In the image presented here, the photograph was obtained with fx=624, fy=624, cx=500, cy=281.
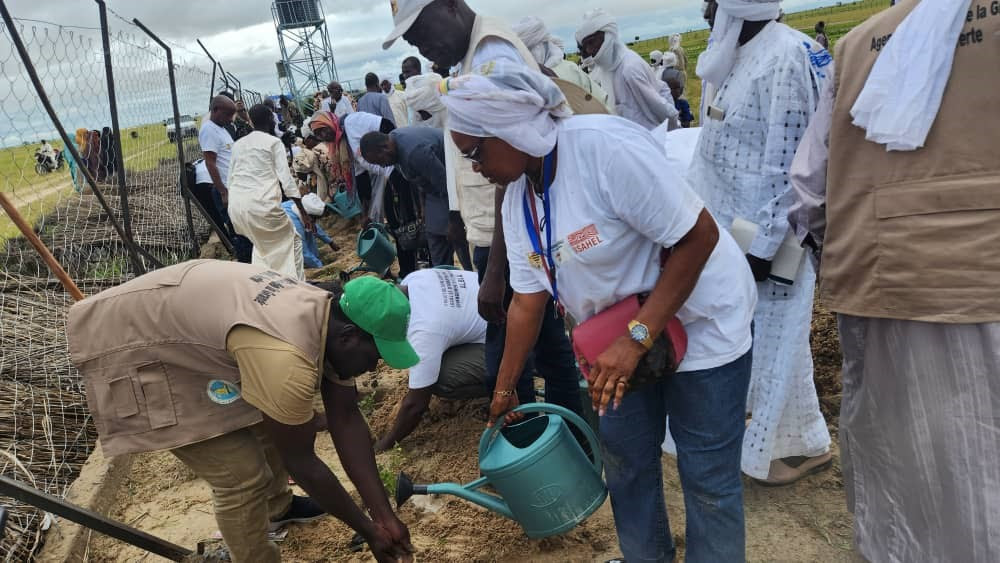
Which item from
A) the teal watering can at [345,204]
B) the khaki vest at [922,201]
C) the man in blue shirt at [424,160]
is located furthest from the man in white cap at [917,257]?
the teal watering can at [345,204]

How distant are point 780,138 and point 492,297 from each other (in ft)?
3.80

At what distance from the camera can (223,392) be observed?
204 centimetres

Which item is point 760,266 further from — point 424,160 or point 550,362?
point 424,160

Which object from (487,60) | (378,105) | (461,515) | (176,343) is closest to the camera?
(176,343)

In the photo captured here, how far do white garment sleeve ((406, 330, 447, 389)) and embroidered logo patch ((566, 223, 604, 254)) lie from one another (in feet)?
4.79

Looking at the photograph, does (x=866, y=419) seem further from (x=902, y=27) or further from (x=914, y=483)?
(x=902, y=27)

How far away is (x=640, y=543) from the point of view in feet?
6.07

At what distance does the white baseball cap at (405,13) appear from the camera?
249 centimetres

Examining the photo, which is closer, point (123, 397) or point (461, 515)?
point (123, 397)

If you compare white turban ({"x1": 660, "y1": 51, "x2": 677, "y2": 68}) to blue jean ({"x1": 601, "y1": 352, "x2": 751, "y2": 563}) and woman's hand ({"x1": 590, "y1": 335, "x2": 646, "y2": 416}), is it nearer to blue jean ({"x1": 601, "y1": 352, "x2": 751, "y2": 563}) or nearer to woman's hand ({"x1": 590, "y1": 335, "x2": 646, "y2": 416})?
blue jean ({"x1": 601, "y1": 352, "x2": 751, "y2": 563})

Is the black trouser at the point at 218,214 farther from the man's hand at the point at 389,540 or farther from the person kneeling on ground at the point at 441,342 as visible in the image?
the man's hand at the point at 389,540

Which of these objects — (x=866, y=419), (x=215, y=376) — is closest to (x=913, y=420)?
(x=866, y=419)

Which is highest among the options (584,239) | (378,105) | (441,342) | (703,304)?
(378,105)

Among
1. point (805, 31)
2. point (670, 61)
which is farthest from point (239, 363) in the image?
point (805, 31)
